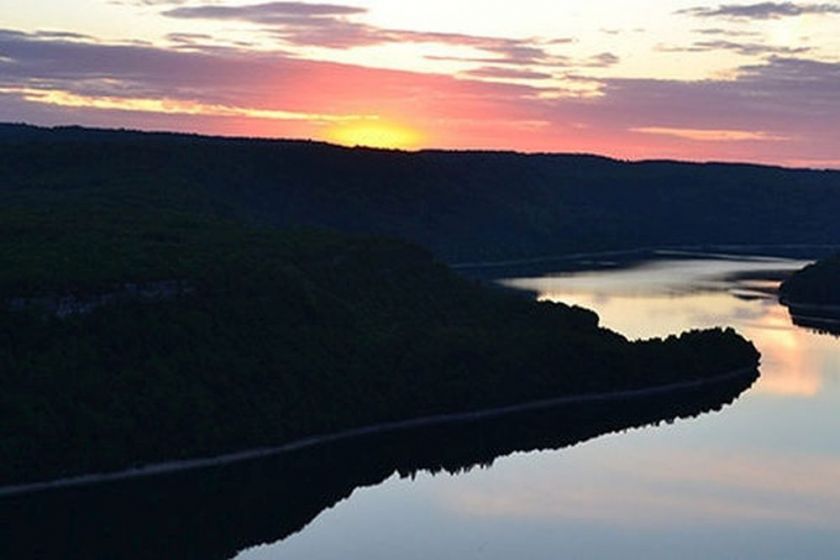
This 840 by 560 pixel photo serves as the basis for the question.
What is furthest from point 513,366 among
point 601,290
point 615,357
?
point 601,290

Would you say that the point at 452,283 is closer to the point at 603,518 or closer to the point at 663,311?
the point at 663,311

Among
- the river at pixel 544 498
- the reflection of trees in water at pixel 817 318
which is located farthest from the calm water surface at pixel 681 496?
the reflection of trees in water at pixel 817 318

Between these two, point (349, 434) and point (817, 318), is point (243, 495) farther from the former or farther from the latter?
point (817, 318)

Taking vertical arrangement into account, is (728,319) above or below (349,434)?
above

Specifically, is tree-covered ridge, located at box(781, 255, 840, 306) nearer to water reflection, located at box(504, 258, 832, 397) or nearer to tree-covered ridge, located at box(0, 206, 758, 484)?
water reflection, located at box(504, 258, 832, 397)

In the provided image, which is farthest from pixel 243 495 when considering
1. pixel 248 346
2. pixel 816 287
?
pixel 816 287

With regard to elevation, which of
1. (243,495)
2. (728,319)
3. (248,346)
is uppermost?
(248,346)
